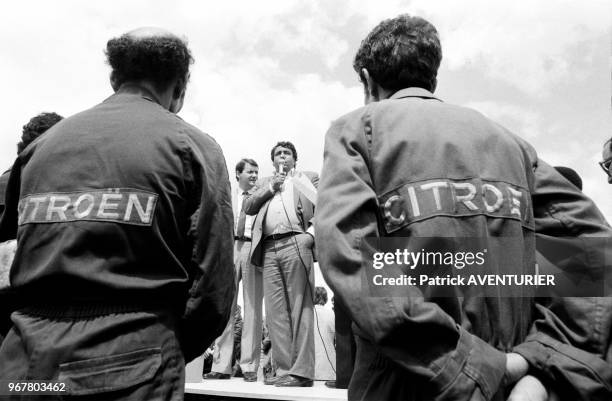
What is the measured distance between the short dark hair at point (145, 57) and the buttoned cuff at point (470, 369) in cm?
143

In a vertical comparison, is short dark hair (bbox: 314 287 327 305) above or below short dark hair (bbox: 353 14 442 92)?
below

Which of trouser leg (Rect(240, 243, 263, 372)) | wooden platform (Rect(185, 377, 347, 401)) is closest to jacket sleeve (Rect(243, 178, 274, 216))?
trouser leg (Rect(240, 243, 263, 372))

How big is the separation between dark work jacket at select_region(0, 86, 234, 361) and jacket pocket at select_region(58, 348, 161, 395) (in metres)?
0.15

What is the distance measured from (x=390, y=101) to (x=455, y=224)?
41 centimetres

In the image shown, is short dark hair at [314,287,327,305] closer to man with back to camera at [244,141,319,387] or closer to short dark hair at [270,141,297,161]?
short dark hair at [270,141,297,161]

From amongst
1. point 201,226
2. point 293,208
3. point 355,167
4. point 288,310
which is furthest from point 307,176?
point 355,167

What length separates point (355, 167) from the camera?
1.42 meters

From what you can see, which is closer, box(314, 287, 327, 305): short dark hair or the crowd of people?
the crowd of people

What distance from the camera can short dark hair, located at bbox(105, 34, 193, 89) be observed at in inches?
80.0

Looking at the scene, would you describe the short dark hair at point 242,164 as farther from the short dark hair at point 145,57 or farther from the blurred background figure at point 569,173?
the short dark hair at point 145,57

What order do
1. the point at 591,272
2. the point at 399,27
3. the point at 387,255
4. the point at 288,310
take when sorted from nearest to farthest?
the point at 387,255, the point at 591,272, the point at 399,27, the point at 288,310

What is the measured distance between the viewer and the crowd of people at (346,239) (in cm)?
131

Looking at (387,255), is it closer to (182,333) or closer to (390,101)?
(390,101)

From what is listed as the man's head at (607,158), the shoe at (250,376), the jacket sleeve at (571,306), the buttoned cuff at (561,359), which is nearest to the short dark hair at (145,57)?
the jacket sleeve at (571,306)
